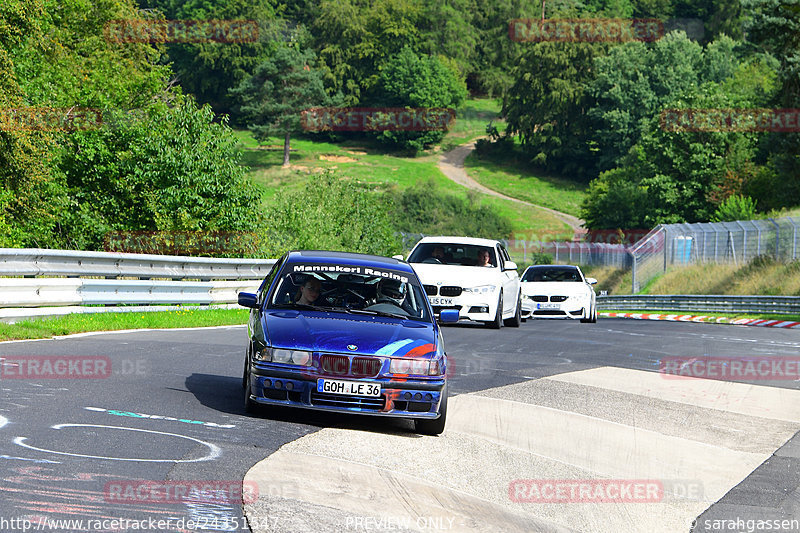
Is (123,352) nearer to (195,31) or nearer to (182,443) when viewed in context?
(182,443)

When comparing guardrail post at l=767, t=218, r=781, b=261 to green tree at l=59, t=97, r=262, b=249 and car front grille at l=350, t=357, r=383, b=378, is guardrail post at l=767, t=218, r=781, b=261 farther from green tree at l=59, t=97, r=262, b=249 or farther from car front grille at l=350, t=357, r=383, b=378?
car front grille at l=350, t=357, r=383, b=378

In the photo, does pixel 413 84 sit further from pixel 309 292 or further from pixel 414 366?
pixel 414 366

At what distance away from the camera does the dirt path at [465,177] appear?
103 metres

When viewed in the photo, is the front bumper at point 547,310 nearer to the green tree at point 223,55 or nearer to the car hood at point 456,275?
the car hood at point 456,275

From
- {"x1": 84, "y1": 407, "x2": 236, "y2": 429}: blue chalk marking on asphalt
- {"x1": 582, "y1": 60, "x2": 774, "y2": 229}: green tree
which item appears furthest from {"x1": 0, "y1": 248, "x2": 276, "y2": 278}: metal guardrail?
{"x1": 582, "y1": 60, "x2": 774, "y2": 229}: green tree

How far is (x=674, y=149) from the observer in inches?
2948

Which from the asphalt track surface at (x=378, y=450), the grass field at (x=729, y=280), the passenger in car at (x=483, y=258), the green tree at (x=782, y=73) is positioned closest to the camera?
the asphalt track surface at (x=378, y=450)

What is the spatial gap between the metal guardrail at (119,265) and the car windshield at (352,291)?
6.95 metres

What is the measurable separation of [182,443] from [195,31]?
390 ft

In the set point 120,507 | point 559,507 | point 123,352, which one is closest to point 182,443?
point 120,507

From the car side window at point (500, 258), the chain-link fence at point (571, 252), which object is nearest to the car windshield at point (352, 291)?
the car side window at point (500, 258)

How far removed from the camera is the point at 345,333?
825 cm

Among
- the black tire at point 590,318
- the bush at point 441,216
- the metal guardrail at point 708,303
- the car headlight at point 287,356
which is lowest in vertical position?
the bush at point 441,216

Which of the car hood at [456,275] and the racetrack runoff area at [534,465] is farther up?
the racetrack runoff area at [534,465]
